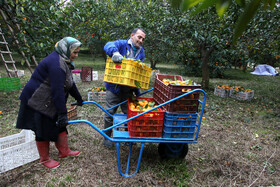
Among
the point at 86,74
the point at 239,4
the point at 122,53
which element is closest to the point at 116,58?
the point at 122,53

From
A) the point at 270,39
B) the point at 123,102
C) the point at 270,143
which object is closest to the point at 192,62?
the point at 270,39

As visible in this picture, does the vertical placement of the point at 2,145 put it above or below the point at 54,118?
below

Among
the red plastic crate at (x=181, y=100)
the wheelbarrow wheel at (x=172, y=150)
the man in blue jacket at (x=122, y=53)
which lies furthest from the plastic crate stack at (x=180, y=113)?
the man in blue jacket at (x=122, y=53)

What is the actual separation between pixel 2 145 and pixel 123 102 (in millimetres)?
2013

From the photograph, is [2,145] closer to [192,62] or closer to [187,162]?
[187,162]

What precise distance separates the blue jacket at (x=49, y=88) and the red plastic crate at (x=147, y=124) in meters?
0.91

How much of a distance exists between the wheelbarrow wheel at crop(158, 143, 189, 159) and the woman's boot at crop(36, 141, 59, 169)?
5.45ft

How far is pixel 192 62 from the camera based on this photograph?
14.8 m

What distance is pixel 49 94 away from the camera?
2.47 meters

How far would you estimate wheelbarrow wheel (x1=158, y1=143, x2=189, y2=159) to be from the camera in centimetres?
305

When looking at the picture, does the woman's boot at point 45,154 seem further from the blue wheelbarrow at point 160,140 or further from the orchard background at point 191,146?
the blue wheelbarrow at point 160,140

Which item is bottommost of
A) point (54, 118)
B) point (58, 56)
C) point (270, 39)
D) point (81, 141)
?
point (81, 141)

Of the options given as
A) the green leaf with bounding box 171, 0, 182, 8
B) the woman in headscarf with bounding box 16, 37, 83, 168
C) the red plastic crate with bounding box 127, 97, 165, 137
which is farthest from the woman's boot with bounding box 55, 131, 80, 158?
the green leaf with bounding box 171, 0, 182, 8

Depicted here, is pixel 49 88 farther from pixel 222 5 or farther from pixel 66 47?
pixel 222 5
